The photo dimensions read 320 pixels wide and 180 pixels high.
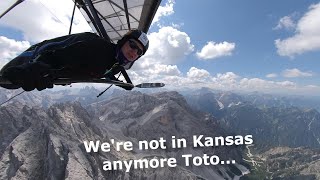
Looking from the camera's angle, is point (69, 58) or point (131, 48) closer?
point (69, 58)

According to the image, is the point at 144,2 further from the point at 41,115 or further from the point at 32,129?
the point at 41,115

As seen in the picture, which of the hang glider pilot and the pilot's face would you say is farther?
the pilot's face

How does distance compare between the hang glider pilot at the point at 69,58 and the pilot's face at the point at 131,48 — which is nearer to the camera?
the hang glider pilot at the point at 69,58

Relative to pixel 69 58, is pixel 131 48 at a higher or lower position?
higher

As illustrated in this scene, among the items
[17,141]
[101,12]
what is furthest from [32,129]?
[101,12]
